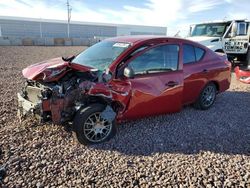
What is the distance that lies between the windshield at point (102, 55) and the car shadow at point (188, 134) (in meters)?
1.24

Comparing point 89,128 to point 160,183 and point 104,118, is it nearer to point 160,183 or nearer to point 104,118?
point 104,118

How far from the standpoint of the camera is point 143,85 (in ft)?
13.4

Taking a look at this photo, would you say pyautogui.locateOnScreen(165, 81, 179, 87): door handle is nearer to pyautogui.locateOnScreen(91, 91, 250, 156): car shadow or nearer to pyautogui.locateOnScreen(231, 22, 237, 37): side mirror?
pyautogui.locateOnScreen(91, 91, 250, 156): car shadow

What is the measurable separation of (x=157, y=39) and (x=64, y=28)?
243 ft

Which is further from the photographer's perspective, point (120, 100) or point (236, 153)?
point (120, 100)

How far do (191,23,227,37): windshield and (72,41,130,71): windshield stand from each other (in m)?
8.18

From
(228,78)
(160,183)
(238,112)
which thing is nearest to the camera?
(160,183)

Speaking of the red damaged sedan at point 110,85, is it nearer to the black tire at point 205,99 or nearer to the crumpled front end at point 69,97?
the crumpled front end at point 69,97

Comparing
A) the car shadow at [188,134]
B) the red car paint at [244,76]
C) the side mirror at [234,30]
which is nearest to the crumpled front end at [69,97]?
the car shadow at [188,134]

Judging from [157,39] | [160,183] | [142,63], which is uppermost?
[157,39]

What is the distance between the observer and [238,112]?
5438mm

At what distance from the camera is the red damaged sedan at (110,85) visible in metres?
3.65

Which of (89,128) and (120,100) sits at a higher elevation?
(120,100)

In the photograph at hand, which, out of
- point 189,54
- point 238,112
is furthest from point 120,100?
point 238,112
